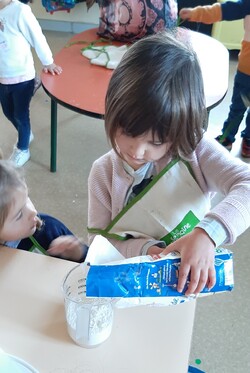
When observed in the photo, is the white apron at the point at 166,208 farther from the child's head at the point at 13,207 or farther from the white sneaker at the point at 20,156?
the white sneaker at the point at 20,156

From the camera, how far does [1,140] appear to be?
2041 millimetres

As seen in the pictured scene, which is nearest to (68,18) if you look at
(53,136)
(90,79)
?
(53,136)

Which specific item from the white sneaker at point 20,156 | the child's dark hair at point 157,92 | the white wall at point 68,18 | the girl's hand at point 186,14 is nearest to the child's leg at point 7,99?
the white sneaker at point 20,156

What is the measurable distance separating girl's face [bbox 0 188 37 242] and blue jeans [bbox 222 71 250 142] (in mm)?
1183

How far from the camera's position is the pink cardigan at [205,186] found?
63 centimetres

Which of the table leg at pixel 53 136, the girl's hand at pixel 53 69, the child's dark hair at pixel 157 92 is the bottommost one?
the table leg at pixel 53 136

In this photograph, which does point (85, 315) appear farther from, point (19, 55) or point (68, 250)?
point (19, 55)

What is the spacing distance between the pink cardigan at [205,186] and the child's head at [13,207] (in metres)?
0.13

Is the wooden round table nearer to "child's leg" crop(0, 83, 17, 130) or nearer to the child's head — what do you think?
"child's leg" crop(0, 83, 17, 130)

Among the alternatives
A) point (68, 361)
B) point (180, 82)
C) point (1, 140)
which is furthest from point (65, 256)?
point (1, 140)

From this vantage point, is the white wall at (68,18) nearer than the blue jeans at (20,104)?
No

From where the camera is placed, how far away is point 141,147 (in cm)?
66

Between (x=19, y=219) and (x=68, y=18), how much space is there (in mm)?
2665

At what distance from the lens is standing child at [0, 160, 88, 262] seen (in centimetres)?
70
